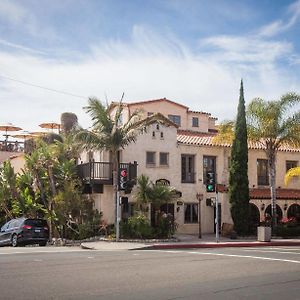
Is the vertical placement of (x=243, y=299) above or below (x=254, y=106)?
below

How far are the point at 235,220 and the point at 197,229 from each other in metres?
3.10

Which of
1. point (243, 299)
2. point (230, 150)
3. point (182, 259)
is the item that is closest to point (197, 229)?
point (230, 150)

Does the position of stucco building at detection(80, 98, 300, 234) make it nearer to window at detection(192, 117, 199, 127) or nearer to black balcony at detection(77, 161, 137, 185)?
black balcony at detection(77, 161, 137, 185)

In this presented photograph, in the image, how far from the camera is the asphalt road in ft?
32.6

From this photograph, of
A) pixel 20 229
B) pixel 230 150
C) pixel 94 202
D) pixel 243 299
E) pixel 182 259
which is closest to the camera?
pixel 243 299

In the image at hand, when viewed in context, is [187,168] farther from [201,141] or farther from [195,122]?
[195,122]

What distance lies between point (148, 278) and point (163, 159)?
21.0 m

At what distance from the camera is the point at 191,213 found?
33.3 metres

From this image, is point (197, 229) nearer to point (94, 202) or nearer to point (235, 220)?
point (235, 220)

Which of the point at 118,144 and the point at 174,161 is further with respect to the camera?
the point at 174,161

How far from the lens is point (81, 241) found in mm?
27641

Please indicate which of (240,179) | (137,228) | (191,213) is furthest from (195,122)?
(137,228)

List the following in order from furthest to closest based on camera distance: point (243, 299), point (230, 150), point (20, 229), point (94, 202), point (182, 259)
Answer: point (230, 150) → point (94, 202) → point (20, 229) → point (182, 259) → point (243, 299)

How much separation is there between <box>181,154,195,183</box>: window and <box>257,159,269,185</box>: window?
213 inches
